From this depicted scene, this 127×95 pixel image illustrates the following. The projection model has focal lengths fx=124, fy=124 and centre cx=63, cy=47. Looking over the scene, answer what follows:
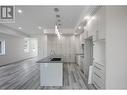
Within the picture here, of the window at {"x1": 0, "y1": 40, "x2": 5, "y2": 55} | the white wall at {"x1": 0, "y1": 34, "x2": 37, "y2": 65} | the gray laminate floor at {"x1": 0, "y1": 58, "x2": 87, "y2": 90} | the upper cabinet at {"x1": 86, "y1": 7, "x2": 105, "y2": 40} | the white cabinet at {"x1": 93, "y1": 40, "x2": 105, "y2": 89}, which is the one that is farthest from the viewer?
the white wall at {"x1": 0, "y1": 34, "x2": 37, "y2": 65}

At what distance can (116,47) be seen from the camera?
3.23 meters

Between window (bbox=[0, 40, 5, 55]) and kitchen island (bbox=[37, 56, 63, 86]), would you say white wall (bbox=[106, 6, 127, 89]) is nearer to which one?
kitchen island (bbox=[37, 56, 63, 86])

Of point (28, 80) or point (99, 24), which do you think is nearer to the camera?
point (99, 24)

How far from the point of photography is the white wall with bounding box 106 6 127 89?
3.21m

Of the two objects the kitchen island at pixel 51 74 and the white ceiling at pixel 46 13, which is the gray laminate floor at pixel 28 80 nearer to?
the kitchen island at pixel 51 74

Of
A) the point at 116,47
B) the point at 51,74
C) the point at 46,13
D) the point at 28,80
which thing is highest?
the point at 46,13

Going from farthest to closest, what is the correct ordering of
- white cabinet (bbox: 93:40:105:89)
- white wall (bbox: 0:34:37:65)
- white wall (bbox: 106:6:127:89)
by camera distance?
1. white wall (bbox: 0:34:37:65)
2. white cabinet (bbox: 93:40:105:89)
3. white wall (bbox: 106:6:127:89)

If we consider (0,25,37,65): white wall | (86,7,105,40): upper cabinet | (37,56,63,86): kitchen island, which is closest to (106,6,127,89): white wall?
(86,7,105,40): upper cabinet

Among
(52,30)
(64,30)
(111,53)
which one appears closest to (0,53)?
(52,30)

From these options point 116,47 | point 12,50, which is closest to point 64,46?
point 12,50

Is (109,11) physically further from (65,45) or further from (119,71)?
(65,45)

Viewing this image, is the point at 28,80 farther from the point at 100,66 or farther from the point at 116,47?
the point at 116,47

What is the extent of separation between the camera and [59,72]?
4.64 meters

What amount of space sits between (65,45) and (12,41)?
15.2 ft
